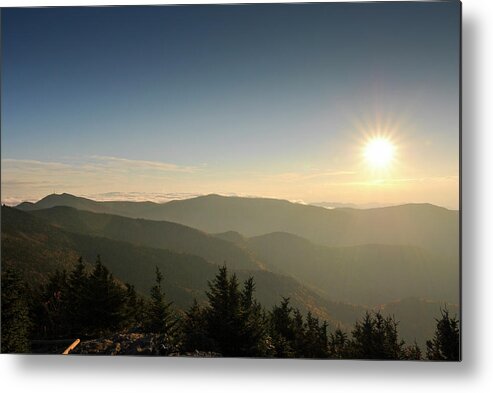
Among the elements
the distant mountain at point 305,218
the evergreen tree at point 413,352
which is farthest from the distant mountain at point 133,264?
the evergreen tree at point 413,352

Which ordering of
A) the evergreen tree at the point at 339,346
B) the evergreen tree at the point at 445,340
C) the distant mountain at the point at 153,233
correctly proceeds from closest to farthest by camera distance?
the evergreen tree at the point at 445,340
the evergreen tree at the point at 339,346
the distant mountain at the point at 153,233

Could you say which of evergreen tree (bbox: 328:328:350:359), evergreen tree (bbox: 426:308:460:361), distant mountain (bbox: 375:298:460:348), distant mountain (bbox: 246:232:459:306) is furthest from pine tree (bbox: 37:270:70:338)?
evergreen tree (bbox: 426:308:460:361)

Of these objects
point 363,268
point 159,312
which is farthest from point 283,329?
point 159,312

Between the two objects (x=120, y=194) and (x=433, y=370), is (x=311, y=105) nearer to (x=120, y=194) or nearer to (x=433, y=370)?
(x=120, y=194)

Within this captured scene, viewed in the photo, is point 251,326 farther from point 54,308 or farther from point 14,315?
point 14,315

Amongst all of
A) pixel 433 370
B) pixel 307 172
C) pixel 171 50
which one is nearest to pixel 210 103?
pixel 171 50

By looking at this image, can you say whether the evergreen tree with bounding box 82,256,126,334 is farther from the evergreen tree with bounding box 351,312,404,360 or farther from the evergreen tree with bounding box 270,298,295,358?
the evergreen tree with bounding box 351,312,404,360

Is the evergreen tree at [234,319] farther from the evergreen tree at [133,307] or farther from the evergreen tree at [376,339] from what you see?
the evergreen tree at [376,339]
